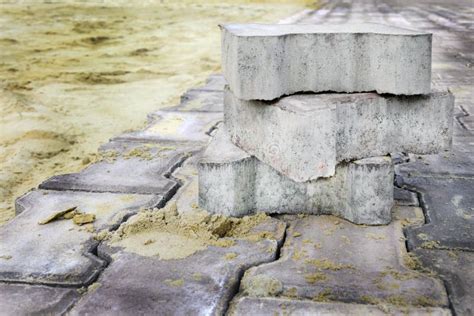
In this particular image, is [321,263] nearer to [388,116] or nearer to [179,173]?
[388,116]

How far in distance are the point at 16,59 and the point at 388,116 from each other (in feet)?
24.4

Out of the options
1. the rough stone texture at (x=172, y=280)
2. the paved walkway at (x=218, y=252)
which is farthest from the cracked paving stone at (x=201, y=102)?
the rough stone texture at (x=172, y=280)

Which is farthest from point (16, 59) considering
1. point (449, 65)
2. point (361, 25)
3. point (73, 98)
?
point (361, 25)

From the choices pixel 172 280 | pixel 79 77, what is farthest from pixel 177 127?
pixel 79 77

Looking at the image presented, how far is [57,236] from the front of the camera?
2.62 m

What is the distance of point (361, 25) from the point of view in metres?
3.08

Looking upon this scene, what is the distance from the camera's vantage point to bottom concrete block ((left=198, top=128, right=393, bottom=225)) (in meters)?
2.66

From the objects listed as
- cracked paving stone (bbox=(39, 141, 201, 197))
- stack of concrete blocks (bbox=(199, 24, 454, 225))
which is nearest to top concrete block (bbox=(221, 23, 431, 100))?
stack of concrete blocks (bbox=(199, 24, 454, 225))

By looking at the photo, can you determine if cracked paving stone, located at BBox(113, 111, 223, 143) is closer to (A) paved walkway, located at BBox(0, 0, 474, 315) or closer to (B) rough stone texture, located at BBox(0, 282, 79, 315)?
(A) paved walkway, located at BBox(0, 0, 474, 315)

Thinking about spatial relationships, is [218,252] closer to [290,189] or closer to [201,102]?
[290,189]

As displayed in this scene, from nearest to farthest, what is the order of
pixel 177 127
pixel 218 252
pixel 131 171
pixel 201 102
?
pixel 218 252 → pixel 131 171 → pixel 177 127 → pixel 201 102

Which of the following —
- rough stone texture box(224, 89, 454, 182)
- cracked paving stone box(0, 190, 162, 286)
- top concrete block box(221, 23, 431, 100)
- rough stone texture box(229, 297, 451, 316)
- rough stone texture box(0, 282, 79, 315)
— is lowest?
rough stone texture box(229, 297, 451, 316)

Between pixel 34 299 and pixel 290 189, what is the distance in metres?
1.24

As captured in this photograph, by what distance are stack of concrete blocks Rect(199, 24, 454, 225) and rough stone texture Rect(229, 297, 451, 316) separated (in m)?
0.68
